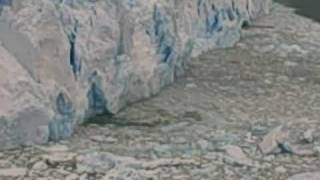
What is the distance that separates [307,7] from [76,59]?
13.3ft

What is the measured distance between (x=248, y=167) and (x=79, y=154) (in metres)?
0.54

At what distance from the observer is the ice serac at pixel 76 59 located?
2588 mm

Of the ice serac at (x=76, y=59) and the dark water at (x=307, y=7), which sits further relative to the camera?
the dark water at (x=307, y=7)

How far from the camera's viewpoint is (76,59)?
2.88 metres

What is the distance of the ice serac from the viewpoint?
2.59 metres

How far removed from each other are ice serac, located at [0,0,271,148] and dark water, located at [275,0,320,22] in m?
2.53

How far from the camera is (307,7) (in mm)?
6598

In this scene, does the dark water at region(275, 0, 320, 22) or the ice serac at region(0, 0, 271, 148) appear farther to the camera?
the dark water at region(275, 0, 320, 22)

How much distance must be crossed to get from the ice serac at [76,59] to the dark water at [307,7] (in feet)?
8.30

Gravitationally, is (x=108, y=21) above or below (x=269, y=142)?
above

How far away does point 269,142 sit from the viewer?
268 cm

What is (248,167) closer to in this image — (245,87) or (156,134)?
(156,134)

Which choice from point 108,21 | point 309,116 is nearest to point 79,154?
point 108,21

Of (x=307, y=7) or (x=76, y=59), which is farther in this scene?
(x=307, y=7)
